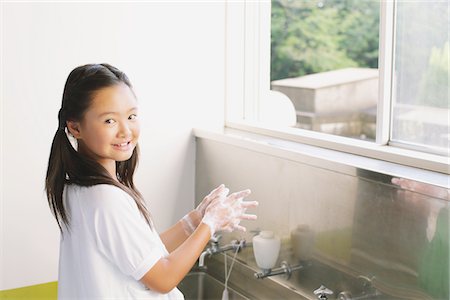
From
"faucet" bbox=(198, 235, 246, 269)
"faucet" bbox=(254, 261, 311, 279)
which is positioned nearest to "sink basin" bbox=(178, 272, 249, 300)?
"faucet" bbox=(198, 235, 246, 269)

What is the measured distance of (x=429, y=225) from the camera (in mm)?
1470

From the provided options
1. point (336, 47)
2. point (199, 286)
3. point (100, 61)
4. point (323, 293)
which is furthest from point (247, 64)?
point (336, 47)

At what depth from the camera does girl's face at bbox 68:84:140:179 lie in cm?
130

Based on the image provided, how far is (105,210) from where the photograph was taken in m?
1.24

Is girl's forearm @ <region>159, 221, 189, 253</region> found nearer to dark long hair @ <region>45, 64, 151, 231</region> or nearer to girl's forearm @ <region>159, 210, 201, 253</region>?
girl's forearm @ <region>159, 210, 201, 253</region>

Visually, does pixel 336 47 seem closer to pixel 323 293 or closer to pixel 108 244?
pixel 323 293

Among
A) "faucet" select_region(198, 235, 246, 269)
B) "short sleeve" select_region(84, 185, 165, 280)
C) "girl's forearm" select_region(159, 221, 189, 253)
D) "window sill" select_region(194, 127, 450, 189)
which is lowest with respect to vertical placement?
"faucet" select_region(198, 235, 246, 269)

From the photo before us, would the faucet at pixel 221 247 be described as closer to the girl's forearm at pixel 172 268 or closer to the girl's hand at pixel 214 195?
the girl's hand at pixel 214 195

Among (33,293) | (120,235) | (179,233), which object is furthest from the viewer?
(33,293)

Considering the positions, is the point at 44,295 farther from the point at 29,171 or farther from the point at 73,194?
the point at 73,194

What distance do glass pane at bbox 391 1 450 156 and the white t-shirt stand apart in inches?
31.0

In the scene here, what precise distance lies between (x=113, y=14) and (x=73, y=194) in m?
0.93

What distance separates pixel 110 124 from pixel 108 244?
229 millimetres

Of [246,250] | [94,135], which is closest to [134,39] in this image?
[246,250]
